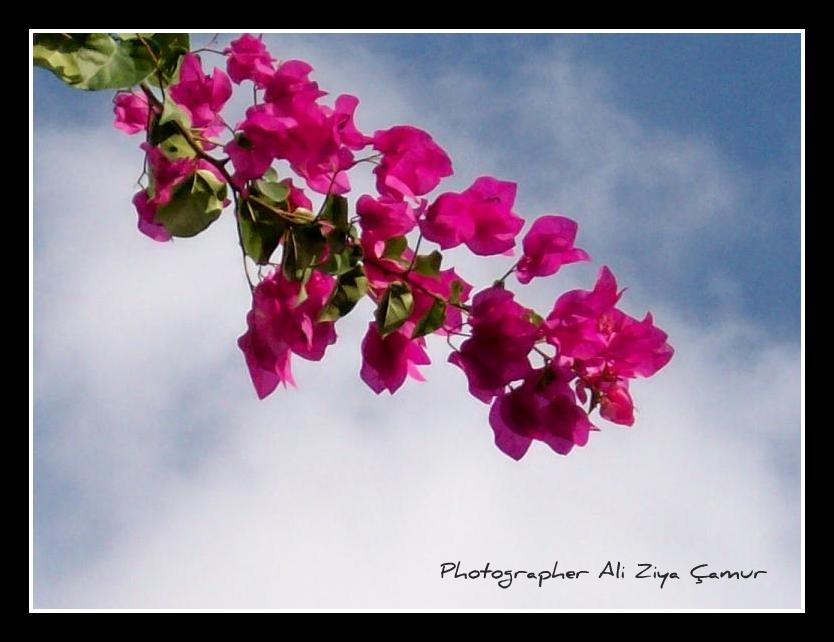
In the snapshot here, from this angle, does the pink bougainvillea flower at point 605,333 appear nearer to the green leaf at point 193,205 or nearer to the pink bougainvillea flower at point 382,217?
the pink bougainvillea flower at point 382,217

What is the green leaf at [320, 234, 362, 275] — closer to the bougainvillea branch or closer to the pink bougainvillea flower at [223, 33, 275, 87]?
the bougainvillea branch

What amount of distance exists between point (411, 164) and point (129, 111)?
1.07ft

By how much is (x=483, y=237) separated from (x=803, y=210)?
0.47m

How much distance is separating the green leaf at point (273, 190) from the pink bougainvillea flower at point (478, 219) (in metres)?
0.12

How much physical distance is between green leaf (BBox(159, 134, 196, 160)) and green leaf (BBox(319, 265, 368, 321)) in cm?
18

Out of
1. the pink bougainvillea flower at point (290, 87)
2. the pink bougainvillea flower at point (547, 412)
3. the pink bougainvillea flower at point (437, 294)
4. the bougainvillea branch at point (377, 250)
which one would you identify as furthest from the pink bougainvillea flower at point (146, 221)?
the pink bougainvillea flower at point (547, 412)

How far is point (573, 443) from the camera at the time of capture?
721mm

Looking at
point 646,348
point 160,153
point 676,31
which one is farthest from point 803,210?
point 160,153

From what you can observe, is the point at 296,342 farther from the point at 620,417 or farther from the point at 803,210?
the point at 803,210

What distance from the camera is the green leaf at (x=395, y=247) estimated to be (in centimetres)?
75

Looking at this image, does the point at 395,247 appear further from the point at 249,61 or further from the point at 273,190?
the point at 249,61

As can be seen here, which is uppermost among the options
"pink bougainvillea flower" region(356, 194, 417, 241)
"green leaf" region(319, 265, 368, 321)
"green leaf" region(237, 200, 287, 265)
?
"pink bougainvillea flower" region(356, 194, 417, 241)

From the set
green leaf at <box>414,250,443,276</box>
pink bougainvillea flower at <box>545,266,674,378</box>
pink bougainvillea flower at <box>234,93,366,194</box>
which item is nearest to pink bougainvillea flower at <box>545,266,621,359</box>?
pink bougainvillea flower at <box>545,266,674,378</box>

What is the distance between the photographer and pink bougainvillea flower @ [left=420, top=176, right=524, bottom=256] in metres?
0.75
